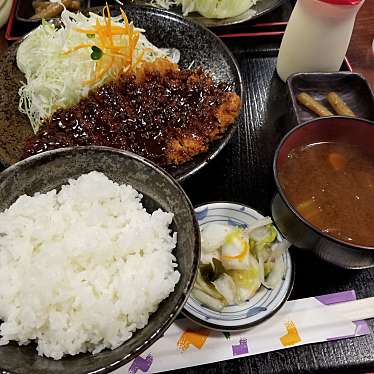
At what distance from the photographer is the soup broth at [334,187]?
5.97ft

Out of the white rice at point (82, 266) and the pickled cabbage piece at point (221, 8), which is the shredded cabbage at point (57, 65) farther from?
the white rice at point (82, 266)

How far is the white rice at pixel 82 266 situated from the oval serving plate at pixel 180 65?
496 mm

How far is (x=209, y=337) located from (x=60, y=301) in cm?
65

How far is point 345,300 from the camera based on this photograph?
187cm

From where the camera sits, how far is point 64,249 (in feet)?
4.91

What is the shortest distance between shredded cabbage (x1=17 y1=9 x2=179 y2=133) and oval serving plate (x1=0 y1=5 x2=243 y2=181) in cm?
7

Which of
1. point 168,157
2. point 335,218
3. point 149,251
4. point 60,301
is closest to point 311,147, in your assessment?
point 335,218

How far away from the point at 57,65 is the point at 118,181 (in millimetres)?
1207

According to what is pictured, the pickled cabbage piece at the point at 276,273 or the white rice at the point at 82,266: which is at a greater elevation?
the white rice at the point at 82,266

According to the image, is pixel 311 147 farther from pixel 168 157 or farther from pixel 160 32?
pixel 160 32

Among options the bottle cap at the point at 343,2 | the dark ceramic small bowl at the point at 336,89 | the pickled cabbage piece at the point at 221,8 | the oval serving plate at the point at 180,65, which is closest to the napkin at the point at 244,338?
the oval serving plate at the point at 180,65

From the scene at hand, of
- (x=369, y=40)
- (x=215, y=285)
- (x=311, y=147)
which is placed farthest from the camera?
(x=369, y=40)

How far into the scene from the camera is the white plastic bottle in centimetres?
233

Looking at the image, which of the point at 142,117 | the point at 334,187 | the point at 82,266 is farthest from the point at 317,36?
the point at 82,266
